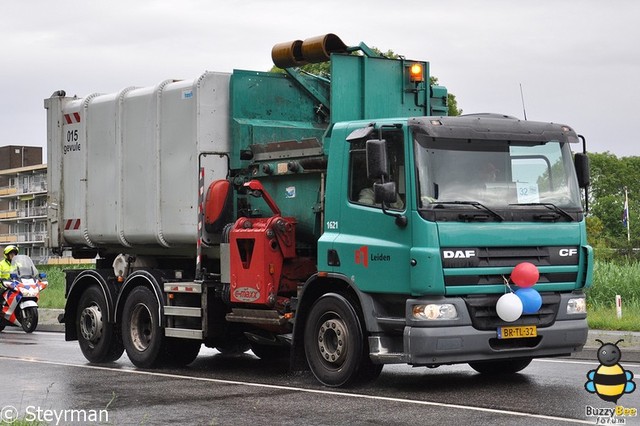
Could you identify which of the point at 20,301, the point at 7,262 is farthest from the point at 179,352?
the point at 7,262

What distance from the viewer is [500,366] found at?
1324 cm

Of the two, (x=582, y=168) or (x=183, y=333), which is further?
(x=183, y=333)

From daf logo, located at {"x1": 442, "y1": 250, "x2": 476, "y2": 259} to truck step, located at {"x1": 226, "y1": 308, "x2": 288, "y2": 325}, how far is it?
246cm

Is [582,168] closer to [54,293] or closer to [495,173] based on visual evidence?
[495,173]

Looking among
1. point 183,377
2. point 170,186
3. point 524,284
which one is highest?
point 170,186

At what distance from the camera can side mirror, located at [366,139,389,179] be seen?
446 inches

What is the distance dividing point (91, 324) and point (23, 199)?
412 feet

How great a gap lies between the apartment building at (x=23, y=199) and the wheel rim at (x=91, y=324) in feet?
392

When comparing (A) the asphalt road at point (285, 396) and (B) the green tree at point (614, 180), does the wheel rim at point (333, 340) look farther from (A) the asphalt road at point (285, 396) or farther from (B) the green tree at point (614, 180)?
(B) the green tree at point (614, 180)

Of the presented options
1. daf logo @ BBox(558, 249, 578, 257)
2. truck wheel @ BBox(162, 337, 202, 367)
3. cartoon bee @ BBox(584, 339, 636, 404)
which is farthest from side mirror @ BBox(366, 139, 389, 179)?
truck wheel @ BBox(162, 337, 202, 367)

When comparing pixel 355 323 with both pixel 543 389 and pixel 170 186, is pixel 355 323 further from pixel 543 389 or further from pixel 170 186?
pixel 170 186

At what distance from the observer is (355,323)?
1181 cm

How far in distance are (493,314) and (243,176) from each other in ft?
13.3

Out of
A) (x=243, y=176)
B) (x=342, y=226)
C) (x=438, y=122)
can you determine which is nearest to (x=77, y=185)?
(x=243, y=176)
